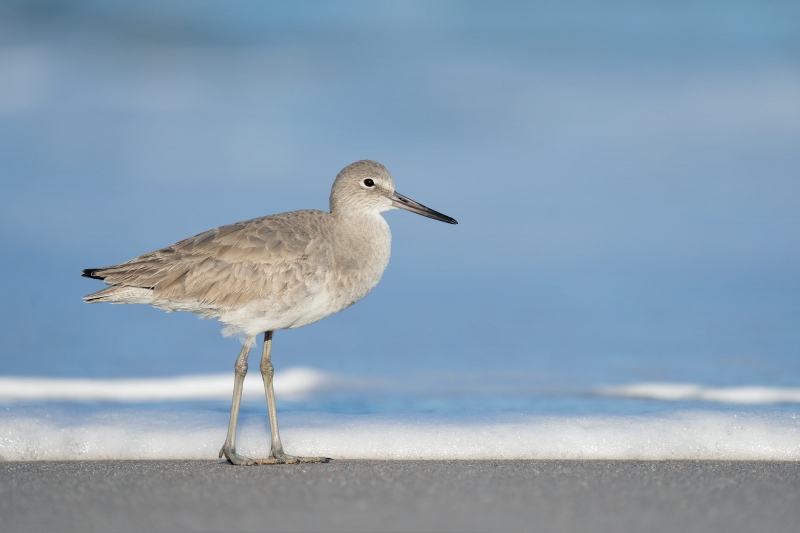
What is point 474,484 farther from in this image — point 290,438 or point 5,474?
point 5,474

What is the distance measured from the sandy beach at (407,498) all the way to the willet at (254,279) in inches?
42.3

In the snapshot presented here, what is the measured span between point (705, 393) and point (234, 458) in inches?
159

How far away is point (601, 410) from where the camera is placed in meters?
7.86

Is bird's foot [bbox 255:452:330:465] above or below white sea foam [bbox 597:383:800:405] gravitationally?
below

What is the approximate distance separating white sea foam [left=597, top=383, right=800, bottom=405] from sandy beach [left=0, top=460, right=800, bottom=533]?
2394mm

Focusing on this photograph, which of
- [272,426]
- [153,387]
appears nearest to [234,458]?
[272,426]

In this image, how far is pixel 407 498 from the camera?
15.2 feet

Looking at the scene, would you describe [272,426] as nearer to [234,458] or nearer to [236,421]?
[236,421]

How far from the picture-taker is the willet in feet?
21.2

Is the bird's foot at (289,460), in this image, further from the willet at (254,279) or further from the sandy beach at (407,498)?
the sandy beach at (407,498)

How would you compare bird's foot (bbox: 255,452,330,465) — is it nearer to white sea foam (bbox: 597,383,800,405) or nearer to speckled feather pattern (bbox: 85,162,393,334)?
speckled feather pattern (bbox: 85,162,393,334)

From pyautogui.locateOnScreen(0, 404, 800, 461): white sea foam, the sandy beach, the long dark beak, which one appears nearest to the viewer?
the sandy beach

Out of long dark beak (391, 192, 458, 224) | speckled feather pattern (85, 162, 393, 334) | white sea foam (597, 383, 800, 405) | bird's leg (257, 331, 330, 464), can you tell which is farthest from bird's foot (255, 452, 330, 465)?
white sea foam (597, 383, 800, 405)

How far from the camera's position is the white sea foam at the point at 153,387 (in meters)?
8.39
